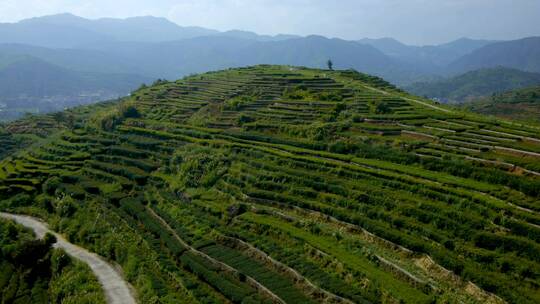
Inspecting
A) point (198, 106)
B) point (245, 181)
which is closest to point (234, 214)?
point (245, 181)

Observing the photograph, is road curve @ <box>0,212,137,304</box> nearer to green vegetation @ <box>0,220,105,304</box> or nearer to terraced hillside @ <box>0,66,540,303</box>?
green vegetation @ <box>0,220,105,304</box>

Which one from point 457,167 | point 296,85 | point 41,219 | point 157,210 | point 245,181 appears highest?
point 296,85

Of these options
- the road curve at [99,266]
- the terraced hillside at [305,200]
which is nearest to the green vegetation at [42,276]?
the road curve at [99,266]

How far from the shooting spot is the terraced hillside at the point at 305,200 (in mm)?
24422

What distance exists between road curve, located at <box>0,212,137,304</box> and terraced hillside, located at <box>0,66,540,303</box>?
3.16 ft

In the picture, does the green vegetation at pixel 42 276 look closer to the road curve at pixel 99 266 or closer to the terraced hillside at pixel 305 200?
the road curve at pixel 99 266

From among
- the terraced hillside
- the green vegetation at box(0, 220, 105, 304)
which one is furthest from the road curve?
the terraced hillside

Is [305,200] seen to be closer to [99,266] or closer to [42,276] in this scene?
[99,266]

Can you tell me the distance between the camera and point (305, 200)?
3356 centimetres

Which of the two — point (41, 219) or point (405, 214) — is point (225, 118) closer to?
Answer: point (41, 219)

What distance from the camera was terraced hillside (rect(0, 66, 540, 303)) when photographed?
2442 cm

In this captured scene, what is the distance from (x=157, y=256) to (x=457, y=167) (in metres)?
25.4

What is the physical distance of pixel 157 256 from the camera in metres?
30.9

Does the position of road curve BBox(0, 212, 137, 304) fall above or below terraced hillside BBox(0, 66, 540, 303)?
below
